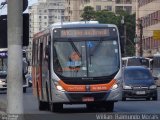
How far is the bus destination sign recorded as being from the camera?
26391 millimetres

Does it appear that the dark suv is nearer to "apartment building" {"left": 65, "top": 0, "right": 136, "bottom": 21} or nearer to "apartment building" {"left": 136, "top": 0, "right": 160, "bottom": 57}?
"apartment building" {"left": 136, "top": 0, "right": 160, "bottom": 57}

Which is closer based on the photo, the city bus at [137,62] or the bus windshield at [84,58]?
the bus windshield at [84,58]

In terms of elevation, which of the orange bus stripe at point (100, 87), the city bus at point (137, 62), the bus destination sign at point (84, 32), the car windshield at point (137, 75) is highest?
the bus destination sign at point (84, 32)

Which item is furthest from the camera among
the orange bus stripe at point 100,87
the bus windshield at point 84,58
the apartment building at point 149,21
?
the apartment building at point 149,21

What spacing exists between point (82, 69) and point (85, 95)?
37.0 inches

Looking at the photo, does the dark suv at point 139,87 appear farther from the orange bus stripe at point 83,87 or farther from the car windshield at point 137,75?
the orange bus stripe at point 83,87

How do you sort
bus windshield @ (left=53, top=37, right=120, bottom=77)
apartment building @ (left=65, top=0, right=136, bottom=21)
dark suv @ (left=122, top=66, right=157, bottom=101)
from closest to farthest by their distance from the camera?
bus windshield @ (left=53, top=37, right=120, bottom=77) → dark suv @ (left=122, top=66, right=157, bottom=101) → apartment building @ (left=65, top=0, right=136, bottom=21)

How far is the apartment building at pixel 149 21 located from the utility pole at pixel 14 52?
3331 inches

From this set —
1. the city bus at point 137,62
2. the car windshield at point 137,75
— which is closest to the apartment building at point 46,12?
the city bus at point 137,62

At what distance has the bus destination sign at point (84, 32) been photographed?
86.6ft

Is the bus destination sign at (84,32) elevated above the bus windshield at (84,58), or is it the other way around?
the bus destination sign at (84,32)

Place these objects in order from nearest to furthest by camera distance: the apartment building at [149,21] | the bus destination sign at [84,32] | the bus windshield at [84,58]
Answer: the bus windshield at [84,58] → the bus destination sign at [84,32] → the apartment building at [149,21]

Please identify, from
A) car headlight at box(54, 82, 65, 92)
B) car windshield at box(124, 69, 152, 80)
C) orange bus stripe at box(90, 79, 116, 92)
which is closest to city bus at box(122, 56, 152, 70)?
car windshield at box(124, 69, 152, 80)

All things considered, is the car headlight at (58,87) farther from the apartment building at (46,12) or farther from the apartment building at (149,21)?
the apartment building at (46,12)
